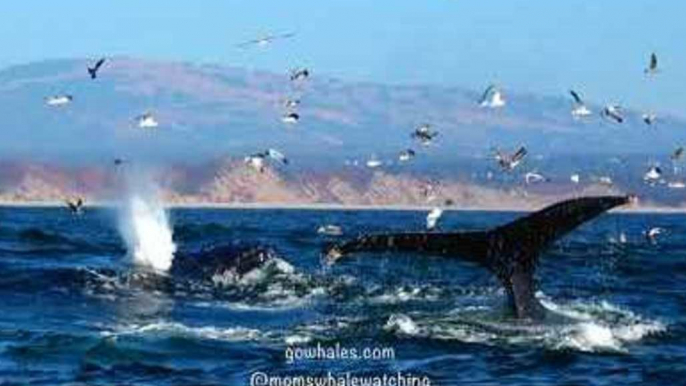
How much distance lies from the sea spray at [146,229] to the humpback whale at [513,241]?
15.0m

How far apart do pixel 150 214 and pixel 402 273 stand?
13.3 metres

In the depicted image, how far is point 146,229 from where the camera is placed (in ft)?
162

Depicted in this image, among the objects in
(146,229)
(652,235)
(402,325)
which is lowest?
(402,325)

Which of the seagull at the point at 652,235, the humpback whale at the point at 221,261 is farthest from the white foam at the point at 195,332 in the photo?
the seagull at the point at 652,235

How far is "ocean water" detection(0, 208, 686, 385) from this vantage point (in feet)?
73.5

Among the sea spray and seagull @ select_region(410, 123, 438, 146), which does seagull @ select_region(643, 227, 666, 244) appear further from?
seagull @ select_region(410, 123, 438, 146)

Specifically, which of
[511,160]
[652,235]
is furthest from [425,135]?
[652,235]

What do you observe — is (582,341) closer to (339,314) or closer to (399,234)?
(399,234)

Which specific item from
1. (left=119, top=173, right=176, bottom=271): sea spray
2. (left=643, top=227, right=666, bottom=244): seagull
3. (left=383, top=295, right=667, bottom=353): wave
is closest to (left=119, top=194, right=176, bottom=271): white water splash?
(left=119, top=173, right=176, bottom=271): sea spray

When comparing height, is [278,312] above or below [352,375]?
above

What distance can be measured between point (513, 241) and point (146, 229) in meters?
25.5

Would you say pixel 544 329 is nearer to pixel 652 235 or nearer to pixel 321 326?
pixel 321 326

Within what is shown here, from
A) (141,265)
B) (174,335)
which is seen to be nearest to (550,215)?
(174,335)

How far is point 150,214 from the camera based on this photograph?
5447cm
